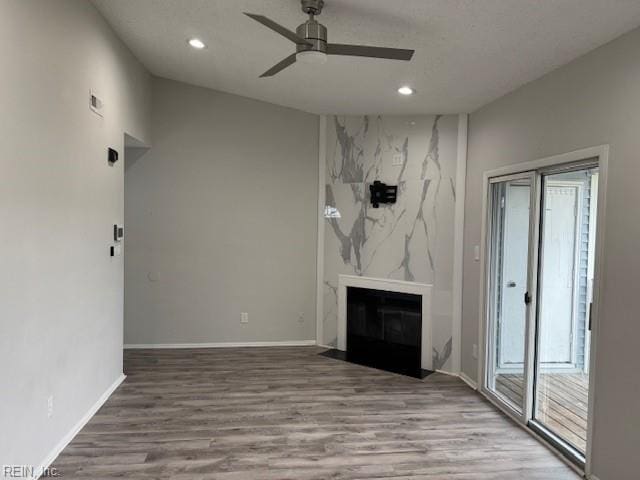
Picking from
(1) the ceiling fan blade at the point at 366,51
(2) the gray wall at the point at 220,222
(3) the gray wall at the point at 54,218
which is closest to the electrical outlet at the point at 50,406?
(3) the gray wall at the point at 54,218

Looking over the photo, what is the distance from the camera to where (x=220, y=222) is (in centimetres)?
512

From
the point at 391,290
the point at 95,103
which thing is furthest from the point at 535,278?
the point at 95,103

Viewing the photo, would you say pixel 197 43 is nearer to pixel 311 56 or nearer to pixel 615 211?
pixel 311 56

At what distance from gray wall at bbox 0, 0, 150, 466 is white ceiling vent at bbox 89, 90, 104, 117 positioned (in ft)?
0.17

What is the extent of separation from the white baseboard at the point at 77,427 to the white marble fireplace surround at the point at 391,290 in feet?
7.99

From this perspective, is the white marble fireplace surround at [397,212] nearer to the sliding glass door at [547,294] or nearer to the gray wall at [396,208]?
the gray wall at [396,208]

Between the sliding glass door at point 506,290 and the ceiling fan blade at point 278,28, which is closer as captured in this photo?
the ceiling fan blade at point 278,28

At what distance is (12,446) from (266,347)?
3137mm

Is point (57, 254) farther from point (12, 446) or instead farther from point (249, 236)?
point (249, 236)

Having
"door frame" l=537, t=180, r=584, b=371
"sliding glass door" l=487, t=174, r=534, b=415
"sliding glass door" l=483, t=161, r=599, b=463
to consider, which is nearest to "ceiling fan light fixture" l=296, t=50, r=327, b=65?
"sliding glass door" l=483, t=161, r=599, b=463

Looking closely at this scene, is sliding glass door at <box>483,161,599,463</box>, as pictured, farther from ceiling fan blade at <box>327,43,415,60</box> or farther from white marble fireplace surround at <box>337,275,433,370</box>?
ceiling fan blade at <box>327,43,415,60</box>

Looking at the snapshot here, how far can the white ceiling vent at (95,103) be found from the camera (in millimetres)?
3115

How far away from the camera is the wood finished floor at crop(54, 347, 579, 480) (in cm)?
264

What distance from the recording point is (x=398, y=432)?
314 cm
